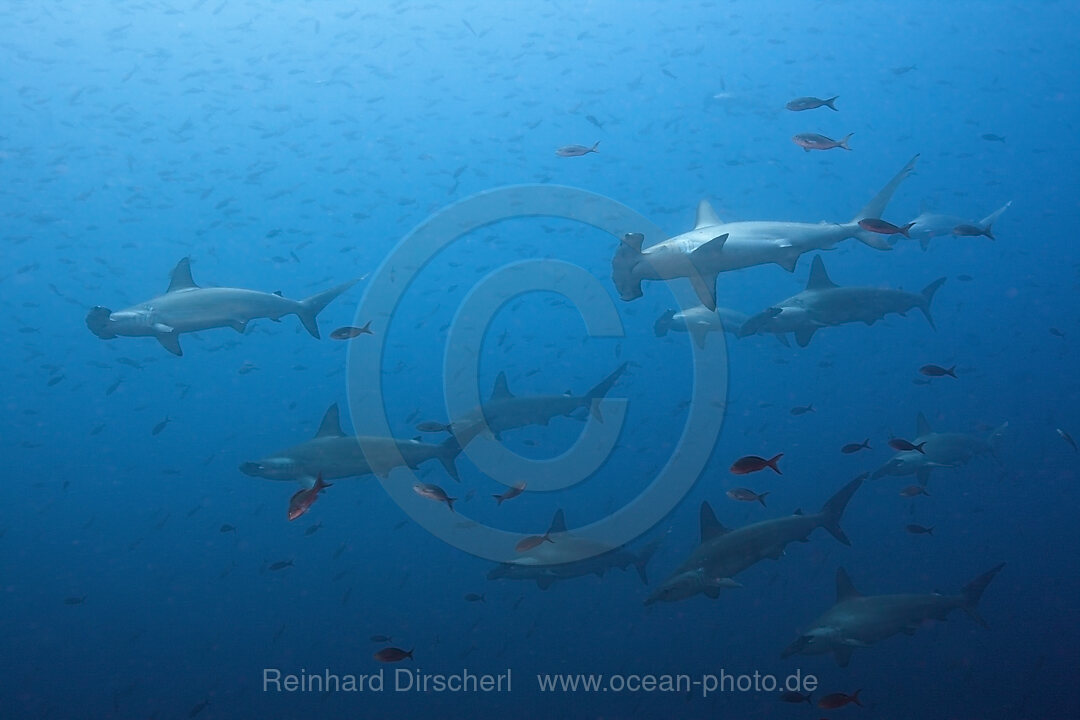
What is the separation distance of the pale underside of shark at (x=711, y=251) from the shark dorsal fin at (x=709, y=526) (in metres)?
1.76

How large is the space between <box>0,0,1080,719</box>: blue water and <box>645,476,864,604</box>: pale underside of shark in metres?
5.53

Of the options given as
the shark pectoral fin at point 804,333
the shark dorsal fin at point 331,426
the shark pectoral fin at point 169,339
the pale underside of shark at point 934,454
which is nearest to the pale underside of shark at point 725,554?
the shark pectoral fin at point 804,333

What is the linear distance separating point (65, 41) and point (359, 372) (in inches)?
573

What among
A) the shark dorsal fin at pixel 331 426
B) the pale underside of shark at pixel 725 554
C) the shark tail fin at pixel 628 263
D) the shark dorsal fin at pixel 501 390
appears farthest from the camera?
the shark dorsal fin at pixel 501 390

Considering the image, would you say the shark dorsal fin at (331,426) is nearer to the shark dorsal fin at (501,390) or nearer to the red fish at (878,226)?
the shark dorsal fin at (501,390)

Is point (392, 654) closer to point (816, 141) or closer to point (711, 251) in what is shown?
point (711, 251)

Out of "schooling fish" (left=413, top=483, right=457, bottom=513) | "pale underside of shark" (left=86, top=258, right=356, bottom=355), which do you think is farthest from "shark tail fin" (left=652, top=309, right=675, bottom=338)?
"pale underside of shark" (left=86, top=258, right=356, bottom=355)

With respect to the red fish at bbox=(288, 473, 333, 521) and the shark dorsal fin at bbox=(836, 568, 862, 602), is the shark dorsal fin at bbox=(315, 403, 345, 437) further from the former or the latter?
the shark dorsal fin at bbox=(836, 568, 862, 602)

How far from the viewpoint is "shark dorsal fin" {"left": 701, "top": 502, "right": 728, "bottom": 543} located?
5262mm

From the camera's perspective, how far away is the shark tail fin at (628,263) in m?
4.79

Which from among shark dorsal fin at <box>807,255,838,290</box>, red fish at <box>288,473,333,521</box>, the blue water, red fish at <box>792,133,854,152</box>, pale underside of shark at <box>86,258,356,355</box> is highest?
red fish at <box>792,133,854,152</box>

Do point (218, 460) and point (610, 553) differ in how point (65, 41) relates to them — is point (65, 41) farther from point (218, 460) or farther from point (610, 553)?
point (610, 553)

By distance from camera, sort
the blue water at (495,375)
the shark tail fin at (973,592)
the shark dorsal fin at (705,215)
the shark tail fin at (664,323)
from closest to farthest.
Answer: the shark dorsal fin at (705,215), the shark tail fin at (973,592), the shark tail fin at (664,323), the blue water at (495,375)

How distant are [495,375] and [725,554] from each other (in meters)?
27.5
